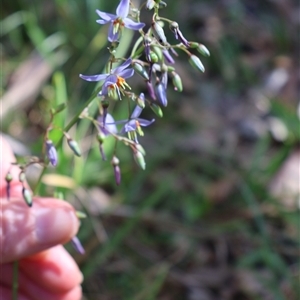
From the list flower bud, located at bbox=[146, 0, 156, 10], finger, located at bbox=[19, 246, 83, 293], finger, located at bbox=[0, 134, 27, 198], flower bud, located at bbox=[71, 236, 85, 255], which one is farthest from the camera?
finger, located at bbox=[19, 246, 83, 293]

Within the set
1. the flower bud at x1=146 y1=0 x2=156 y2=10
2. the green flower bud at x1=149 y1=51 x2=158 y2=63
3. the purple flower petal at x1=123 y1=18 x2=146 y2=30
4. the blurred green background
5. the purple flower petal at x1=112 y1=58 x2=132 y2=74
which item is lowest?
the blurred green background

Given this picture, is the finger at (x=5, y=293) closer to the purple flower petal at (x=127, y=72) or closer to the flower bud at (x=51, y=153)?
the flower bud at (x=51, y=153)

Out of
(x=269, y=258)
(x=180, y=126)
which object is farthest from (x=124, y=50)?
(x=269, y=258)

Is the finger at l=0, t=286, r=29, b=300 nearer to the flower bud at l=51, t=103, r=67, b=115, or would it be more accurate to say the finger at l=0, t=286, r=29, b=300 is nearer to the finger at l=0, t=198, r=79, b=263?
the finger at l=0, t=198, r=79, b=263

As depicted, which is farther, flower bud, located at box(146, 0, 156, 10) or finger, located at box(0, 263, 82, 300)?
finger, located at box(0, 263, 82, 300)

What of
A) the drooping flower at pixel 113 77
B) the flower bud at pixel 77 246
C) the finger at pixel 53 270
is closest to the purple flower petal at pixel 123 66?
the drooping flower at pixel 113 77

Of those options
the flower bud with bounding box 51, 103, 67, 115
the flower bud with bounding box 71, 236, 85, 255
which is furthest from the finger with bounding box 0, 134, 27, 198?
the flower bud with bounding box 51, 103, 67, 115

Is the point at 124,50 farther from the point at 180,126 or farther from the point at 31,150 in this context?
the point at 31,150

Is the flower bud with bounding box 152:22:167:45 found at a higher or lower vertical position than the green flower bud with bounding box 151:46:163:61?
higher
